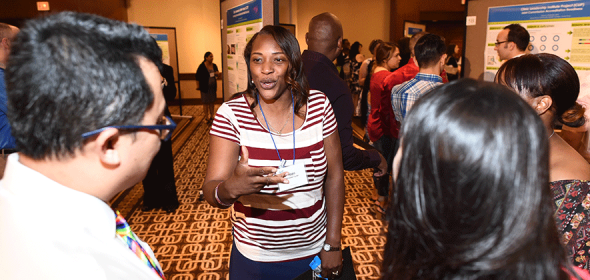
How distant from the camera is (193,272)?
2.71 metres

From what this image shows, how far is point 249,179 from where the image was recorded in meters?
1.08

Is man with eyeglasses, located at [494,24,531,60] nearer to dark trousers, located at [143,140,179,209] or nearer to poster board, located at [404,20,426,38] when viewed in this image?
dark trousers, located at [143,140,179,209]

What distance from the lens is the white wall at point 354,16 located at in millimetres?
10820

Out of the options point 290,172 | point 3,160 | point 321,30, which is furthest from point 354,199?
point 3,160

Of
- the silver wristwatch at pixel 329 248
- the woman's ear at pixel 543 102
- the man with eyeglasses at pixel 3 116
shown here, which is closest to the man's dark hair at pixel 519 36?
the woman's ear at pixel 543 102

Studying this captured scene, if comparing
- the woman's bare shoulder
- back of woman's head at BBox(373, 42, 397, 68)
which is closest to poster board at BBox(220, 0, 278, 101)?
back of woman's head at BBox(373, 42, 397, 68)

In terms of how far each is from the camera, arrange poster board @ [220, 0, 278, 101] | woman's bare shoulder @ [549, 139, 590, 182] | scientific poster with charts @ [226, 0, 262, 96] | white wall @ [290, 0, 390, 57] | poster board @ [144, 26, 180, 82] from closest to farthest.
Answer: woman's bare shoulder @ [549, 139, 590, 182] < poster board @ [220, 0, 278, 101] < scientific poster with charts @ [226, 0, 262, 96] < poster board @ [144, 26, 180, 82] < white wall @ [290, 0, 390, 57]

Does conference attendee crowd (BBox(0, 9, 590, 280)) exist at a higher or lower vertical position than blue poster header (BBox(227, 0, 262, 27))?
lower

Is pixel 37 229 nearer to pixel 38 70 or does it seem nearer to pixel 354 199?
pixel 38 70

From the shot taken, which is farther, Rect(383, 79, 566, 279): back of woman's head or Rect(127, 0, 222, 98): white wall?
→ Rect(127, 0, 222, 98): white wall

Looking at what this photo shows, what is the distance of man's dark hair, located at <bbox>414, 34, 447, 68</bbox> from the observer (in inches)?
121

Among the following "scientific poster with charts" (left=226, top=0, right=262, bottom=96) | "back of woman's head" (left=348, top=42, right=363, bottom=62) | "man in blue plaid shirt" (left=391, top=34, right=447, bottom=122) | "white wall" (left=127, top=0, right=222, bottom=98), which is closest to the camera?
"scientific poster with charts" (left=226, top=0, right=262, bottom=96)

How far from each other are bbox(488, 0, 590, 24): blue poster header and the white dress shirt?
3720 mm

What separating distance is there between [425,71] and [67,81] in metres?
3.09
